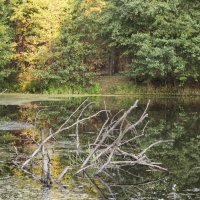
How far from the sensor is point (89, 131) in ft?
60.7

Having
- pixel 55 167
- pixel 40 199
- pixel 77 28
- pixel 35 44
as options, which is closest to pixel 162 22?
pixel 77 28

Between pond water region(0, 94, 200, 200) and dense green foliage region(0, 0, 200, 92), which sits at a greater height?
dense green foliage region(0, 0, 200, 92)

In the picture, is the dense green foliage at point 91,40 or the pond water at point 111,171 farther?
the dense green foliage at point 91,40

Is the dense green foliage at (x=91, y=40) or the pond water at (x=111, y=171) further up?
the dense green foliage at (x=91, y=40)

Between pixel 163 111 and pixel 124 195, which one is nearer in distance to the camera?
pixel 124 195

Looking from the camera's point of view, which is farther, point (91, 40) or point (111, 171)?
point (91, 40)

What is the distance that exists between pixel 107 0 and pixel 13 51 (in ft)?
26.5

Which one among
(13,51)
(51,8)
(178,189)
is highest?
(51,8)

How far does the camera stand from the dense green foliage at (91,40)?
3434 cm

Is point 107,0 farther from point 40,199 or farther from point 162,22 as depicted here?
point 40,199

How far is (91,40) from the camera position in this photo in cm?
3947

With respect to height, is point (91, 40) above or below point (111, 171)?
above

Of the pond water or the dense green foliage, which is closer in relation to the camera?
the pond water

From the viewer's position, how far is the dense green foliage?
34344 millimetres
